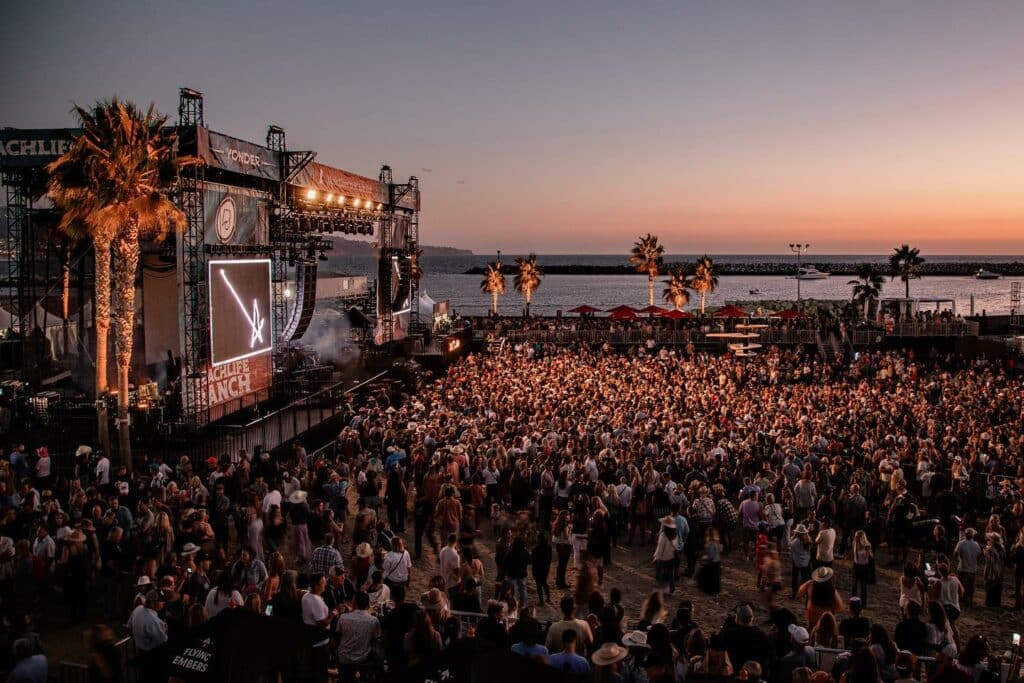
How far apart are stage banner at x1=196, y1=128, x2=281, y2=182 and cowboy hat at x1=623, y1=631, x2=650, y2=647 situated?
18045 millimetres

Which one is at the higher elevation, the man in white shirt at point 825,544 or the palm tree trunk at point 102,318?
the palm tree trunk at point 102,318

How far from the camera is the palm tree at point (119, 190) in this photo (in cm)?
1689

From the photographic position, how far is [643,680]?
6598mm

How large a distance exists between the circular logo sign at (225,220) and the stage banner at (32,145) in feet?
13.4

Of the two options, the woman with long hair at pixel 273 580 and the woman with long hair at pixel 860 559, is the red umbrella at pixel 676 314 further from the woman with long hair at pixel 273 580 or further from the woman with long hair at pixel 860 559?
the woman with long hair at pixel 273 580

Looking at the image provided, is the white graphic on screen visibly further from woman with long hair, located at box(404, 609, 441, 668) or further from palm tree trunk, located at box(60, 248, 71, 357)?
woman with long hair, located at box(404, 609, 441, 668)

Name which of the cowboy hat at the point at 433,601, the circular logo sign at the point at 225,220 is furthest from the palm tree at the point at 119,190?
the cowboy hat at the point at 433,601

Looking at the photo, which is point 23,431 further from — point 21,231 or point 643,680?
point 643,680

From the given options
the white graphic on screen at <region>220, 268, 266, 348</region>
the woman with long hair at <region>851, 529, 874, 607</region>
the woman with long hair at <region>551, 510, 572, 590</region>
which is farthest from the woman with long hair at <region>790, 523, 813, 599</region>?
the white graphic on screen at <region>220, 268, 266, 348</region>

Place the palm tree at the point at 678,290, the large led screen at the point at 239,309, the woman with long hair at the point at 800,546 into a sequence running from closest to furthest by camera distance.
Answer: the woman with long hair at the point at 800,546, the large led screen at the point at 239,309, the palm tree at the point at 678,290

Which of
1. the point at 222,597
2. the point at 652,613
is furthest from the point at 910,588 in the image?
the point at 222,597

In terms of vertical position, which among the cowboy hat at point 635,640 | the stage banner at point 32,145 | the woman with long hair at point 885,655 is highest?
the stage banner at point 32,145

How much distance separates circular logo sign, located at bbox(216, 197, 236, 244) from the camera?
22609mm

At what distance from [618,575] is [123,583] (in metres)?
7.17
